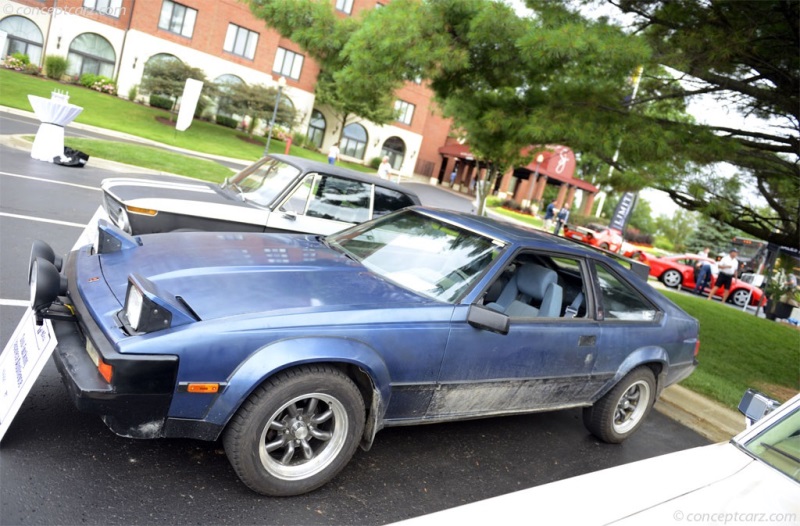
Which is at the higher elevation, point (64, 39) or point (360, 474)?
point (64, 39)

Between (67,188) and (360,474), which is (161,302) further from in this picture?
(67,188)

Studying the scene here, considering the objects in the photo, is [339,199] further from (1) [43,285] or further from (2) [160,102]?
(2) [160,102]

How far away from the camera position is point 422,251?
433 centimetres

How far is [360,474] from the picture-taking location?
11.8ft

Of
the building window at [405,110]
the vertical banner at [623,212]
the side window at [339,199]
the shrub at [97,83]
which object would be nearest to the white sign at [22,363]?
the side window at [339,199]

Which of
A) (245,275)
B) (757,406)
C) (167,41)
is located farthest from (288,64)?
(757,406)

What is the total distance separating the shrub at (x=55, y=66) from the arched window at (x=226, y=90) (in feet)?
27.8

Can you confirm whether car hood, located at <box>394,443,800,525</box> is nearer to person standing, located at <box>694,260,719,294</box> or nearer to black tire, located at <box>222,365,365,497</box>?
black tire, located at <box>222,365,365,497</box>

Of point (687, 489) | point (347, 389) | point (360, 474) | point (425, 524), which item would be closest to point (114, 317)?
point (347, 389)

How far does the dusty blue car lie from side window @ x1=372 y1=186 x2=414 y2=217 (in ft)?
7.87

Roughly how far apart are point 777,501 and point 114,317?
9.72 ft

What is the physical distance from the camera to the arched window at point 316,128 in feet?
152

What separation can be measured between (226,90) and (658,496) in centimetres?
4029

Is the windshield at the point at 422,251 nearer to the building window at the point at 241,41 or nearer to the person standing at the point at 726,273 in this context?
the person standing at the point at 726,273
